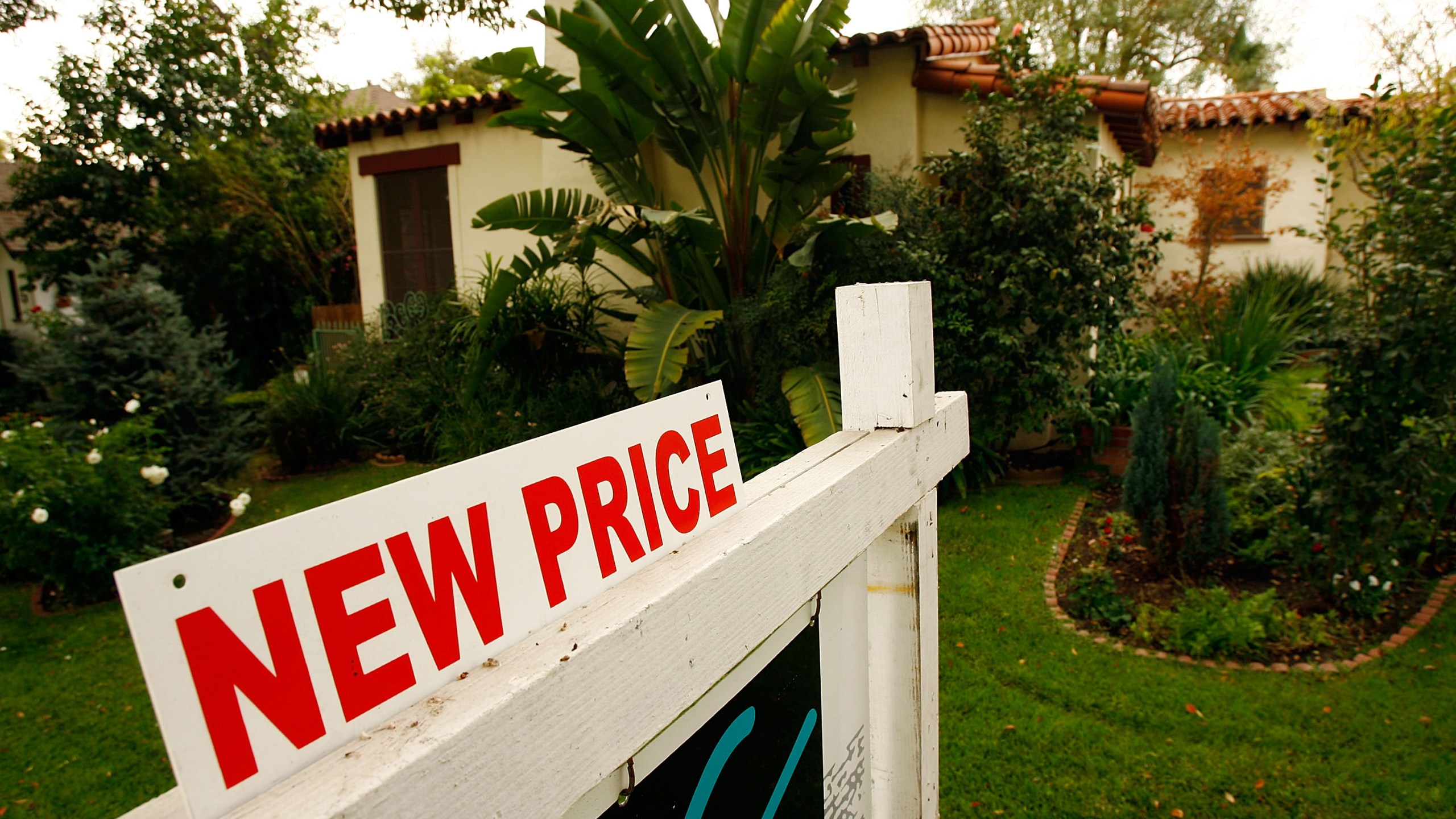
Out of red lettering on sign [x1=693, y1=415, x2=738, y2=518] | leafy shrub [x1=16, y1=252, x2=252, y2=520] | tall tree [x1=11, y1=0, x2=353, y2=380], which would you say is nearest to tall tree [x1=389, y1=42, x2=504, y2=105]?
tall tree [x1=11, y1=0, x2=353, y2=380]

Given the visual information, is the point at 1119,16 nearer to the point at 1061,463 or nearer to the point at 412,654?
the point at 1061,463

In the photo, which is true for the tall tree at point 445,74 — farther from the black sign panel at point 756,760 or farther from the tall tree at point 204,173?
the black sign panel at point 756,760

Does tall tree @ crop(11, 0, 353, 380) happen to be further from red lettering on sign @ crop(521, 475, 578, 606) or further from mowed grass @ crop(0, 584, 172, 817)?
red lettering on sign @ crop(521, 475, 578, 606)

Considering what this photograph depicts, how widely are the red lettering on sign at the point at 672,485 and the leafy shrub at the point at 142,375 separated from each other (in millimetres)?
6997

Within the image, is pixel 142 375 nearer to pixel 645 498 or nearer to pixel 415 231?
pixel 415 231

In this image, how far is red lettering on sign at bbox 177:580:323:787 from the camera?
1.65ft

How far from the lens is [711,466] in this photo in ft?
3.31

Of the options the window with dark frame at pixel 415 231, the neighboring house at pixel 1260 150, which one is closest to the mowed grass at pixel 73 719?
the window with dark frame at pixel 415 231

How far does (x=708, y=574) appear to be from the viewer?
87cm

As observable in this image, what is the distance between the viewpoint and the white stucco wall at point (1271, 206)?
1241 cm

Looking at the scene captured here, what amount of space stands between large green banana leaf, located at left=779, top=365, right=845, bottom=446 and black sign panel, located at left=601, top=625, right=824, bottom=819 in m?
4.08

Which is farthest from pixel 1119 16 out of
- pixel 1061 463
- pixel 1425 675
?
pixel 1425 675

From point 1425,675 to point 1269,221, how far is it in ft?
37.4

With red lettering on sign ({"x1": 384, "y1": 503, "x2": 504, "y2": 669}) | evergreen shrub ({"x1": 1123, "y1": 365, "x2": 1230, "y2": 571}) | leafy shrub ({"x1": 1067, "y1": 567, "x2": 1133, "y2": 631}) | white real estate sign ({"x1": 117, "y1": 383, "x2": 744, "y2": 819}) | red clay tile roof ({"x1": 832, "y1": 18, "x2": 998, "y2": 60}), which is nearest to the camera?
white real estate sign ({"x1": 117, "y1": 383, "x2": 744, "y2": 819})
